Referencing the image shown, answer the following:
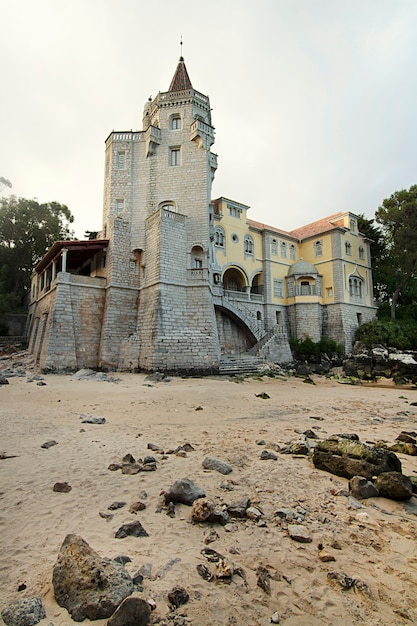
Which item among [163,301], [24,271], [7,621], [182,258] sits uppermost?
[24,271]

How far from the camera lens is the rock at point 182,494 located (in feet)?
11.5

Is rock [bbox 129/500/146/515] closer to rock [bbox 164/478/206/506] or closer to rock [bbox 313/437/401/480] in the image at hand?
rock [bbox 164/478/206/506]

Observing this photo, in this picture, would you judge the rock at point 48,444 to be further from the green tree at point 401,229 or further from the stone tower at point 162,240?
the green tree at point 401,229

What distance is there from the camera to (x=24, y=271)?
34.8 meters

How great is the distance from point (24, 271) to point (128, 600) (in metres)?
38.6

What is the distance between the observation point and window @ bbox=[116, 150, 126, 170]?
23.0 m

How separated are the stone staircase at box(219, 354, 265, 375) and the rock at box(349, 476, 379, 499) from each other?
50.5 feet

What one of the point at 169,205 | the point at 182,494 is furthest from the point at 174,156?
the point at 182,494

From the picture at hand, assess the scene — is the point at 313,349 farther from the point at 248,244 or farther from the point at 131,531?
the point at 131,531

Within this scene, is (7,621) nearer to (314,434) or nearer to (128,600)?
(128,600)

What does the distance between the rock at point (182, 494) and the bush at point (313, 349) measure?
26117 mm

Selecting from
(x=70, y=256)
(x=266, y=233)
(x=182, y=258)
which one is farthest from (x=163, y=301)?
(x=266, y=233)

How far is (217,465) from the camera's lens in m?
4.47

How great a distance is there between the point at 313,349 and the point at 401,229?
14.8 m
